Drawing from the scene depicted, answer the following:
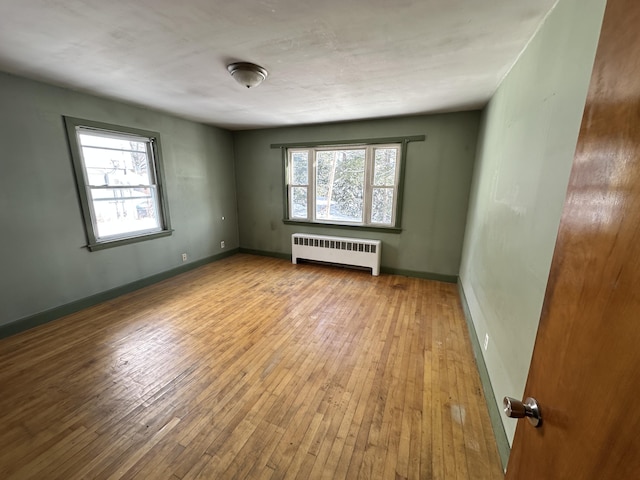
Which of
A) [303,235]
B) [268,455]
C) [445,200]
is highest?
[445,200]

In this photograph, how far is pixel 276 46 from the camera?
5.89 feet

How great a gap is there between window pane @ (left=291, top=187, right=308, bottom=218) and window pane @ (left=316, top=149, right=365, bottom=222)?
0.88 feet

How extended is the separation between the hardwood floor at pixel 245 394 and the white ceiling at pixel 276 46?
2388mm

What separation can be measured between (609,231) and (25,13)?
2716mm

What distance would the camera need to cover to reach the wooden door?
415 mm

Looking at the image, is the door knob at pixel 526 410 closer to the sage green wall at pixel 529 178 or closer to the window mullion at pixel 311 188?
the sage green wall at pixel 529 178

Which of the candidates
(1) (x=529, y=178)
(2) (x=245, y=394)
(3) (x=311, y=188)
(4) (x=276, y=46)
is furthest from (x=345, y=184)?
(2) (x=245, y=394)

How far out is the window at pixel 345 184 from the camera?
407cm

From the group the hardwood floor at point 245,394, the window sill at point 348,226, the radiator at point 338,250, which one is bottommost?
the hardwood floor at point 245,394

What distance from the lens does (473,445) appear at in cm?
148

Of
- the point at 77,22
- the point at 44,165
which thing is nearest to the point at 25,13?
the point at 77,22

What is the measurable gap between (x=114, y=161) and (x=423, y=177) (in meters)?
4.16

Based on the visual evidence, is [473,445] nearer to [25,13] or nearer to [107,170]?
[25,13]

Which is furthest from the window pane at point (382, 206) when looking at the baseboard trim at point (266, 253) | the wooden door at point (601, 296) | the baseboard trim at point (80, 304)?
the wooden door at point (601, 296)
